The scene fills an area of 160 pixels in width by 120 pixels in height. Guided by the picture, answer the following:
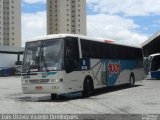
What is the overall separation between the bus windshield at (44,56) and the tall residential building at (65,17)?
90.4 m

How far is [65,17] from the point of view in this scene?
111 m

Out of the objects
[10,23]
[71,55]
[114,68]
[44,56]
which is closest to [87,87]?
[71,55]

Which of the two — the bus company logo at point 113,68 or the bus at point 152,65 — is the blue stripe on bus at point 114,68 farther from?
the bus at point 152,65

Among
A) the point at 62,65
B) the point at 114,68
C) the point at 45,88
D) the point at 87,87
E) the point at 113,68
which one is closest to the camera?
the point at 62,65

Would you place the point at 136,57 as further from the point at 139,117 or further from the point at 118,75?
the point at 139,117

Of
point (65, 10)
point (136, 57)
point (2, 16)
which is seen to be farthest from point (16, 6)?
point (136, 57)

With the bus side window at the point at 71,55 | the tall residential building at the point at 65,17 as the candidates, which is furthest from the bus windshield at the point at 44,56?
the tall residential building at the point at 65,17

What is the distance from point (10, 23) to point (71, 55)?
351 feet

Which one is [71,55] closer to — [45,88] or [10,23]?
[45,88]

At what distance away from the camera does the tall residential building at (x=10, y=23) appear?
401 feet

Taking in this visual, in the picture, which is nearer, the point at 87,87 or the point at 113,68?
the point at 87,87

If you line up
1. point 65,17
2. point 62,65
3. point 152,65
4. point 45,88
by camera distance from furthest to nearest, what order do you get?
point 65,17, point 152,65, point 45,88, point 62,65

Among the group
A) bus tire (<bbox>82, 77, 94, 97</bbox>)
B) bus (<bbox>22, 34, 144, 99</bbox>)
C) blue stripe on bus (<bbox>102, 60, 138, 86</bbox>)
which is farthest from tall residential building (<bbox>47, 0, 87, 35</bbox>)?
bus tire (<bbox>82, 77, 94, 97</bbox>)

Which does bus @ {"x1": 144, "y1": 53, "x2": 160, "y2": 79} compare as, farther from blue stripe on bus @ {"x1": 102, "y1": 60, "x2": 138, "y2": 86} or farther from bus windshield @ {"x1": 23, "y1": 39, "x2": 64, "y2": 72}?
bus windshield @ {"x1": 23, "y1": 39, "x2": 64, "y2": 72}
